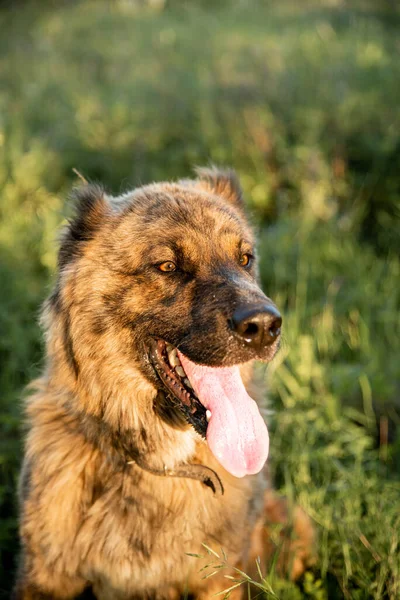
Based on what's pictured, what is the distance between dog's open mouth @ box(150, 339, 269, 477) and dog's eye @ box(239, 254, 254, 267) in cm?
53

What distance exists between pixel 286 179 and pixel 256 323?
5320mm

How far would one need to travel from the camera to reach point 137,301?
2.73m

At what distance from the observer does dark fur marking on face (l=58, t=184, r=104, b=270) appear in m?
2.91

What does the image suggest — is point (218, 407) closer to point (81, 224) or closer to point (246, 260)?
point (246, 260)

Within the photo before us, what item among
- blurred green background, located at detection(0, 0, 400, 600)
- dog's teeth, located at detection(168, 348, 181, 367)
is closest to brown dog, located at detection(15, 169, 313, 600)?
dog's teeth, located at detection(168, 348, 181, 367)

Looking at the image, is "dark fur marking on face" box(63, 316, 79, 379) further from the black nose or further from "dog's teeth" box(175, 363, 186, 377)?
the black nose

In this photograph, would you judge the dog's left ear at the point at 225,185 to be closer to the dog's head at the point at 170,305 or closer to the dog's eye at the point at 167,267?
the dog's head at the point at 170,305

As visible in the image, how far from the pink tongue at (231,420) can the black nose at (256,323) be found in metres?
0.36

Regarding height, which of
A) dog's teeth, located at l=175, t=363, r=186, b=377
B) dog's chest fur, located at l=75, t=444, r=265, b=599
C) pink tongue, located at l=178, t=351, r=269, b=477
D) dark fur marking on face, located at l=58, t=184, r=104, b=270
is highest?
dark fur marking on face, located at l=58, t=184, r=104, b=270

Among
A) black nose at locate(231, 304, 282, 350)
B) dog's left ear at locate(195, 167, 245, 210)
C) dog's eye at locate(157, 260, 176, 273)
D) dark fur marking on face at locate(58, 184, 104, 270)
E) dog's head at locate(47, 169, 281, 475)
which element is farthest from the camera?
dog's left ear at locate(195, 167, 245, 210)

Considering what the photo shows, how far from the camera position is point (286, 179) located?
24.4 feet

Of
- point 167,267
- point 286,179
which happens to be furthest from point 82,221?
point 286,179

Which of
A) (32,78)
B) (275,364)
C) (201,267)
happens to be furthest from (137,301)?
(32,78)

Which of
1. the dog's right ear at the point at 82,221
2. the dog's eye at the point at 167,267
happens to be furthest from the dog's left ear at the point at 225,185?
the dog's eye at the point at 167,267
